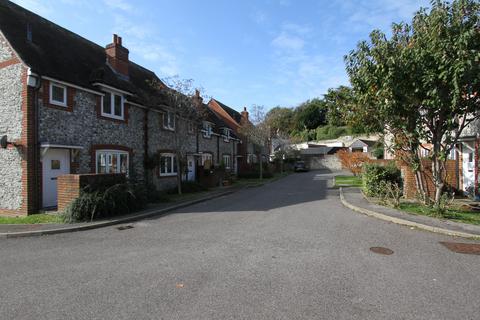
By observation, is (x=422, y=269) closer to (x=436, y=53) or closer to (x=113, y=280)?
(x=113, y=280)

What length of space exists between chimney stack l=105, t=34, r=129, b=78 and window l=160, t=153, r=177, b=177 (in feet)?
17.9

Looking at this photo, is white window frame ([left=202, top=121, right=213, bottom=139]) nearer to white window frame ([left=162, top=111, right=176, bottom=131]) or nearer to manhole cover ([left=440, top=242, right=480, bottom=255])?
white window frame ([left=162, top=111, right=176, bottom=131])

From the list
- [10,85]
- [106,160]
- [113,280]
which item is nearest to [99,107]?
[106,160]

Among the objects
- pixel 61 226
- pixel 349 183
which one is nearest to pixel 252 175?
pixel 349 183

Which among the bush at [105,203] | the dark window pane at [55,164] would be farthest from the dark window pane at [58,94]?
the bush at [105,203]

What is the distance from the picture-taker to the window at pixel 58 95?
1240 cm

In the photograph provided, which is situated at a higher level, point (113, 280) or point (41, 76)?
point (41, 76)

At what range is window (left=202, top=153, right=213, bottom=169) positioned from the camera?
23.6 metres

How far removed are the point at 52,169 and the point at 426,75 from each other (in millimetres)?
13847

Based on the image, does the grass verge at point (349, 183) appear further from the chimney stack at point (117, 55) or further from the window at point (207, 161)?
the chimney stack at point (117, 55)

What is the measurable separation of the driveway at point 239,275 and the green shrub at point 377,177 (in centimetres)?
616

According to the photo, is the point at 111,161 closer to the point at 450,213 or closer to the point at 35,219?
the point at 35,219

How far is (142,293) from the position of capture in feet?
15.1

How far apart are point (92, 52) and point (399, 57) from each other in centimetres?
1634
